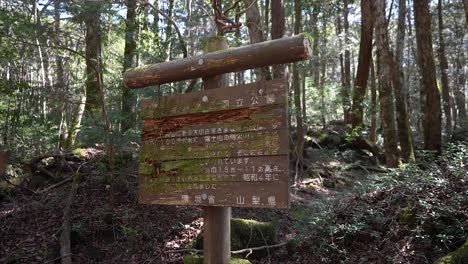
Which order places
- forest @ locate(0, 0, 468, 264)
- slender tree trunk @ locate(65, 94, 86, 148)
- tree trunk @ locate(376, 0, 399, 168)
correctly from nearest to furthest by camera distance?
forest @ locate(0, 0, 468, 264), tree trunk @ locate(376, 0, 399, 168), slender tree trunk @ locate(65, 94, 86, 148)

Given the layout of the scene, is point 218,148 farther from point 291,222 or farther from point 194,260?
point 291,222

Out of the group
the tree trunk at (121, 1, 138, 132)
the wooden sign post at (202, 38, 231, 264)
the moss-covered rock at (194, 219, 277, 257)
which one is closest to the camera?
the wooden sign post at (202, 38, 231, 264)

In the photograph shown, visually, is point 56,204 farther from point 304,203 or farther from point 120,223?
point 304,203

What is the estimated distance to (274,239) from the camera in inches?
249

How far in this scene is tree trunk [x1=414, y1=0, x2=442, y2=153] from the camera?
11602 millimetres

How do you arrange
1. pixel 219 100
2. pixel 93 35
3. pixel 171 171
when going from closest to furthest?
pixel 219 100
pixel 171 171
pixel 93 35

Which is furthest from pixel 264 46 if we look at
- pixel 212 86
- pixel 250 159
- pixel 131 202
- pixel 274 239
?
pixel 131 202

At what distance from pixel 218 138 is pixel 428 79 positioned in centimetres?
1062

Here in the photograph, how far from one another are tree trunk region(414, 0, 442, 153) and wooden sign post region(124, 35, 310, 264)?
391 inches

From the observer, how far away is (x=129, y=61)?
30.6ft

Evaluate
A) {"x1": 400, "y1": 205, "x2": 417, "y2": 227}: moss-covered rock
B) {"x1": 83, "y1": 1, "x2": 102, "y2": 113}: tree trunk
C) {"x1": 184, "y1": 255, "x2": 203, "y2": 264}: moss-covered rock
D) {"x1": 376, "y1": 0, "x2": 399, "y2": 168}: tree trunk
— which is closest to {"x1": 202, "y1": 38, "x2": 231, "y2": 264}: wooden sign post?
{"x1": 184, "y1": 255, "x2": 203, "y2": 264}: moss-covered rock

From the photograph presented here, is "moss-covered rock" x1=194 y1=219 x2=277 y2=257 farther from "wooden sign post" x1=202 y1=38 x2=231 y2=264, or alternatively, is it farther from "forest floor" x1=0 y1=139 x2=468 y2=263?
"wooden sign post" x1=202 y1=38 x2=231 y2=264

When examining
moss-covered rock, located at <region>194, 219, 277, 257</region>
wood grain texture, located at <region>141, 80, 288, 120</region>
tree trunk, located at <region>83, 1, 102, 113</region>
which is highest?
tree trunk, located at <region>83, 1, 102, 113</region>

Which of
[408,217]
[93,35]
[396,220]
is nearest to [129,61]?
[93,35]
